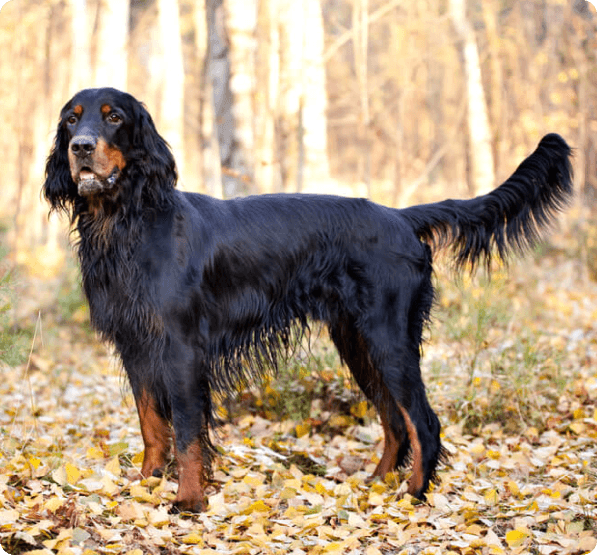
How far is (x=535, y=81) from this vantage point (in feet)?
56.4

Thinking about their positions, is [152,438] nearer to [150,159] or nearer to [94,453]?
[94,453]

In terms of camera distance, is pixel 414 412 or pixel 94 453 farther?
pixel 94 453

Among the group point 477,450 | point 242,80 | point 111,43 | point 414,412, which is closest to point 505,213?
point 414,412

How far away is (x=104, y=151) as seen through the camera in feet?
10.6

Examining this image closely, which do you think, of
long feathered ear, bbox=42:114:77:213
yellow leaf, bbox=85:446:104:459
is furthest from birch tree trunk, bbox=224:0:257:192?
yellow leaf, bbox=85:446:104:459

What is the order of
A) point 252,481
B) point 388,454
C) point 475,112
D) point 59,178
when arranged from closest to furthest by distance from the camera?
point 59,178
point 252,481
point 388,454
point 475,112

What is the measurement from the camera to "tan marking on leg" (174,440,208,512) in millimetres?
3258

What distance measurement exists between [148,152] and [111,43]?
4.29m

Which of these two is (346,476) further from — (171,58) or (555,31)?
(555,31)

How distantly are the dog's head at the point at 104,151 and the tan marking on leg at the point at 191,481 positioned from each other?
1.28 metres

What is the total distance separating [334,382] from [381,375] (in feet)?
3.72

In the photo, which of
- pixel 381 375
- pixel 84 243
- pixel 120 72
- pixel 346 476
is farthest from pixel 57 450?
pixel 120 72

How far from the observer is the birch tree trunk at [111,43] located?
7.09 m

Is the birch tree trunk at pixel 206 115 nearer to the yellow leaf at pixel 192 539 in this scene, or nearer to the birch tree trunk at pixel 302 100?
the birch tree trunk at pixel 302 100
